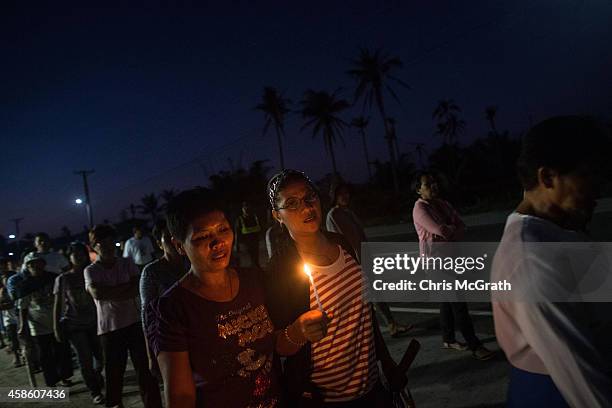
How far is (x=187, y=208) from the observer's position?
2014 mm

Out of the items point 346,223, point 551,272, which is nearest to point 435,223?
point 346,223

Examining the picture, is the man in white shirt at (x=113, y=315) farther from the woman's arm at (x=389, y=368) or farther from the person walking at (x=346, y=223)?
the woman's arm at (x=389, y=368)

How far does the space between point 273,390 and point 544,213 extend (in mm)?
1442

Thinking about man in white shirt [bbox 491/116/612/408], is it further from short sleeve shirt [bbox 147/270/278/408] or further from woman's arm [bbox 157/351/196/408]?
woman's arm [bbox 157/351/196/408]

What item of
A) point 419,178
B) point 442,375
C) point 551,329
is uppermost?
point 419,178

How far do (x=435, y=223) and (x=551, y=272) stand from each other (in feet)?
10.8

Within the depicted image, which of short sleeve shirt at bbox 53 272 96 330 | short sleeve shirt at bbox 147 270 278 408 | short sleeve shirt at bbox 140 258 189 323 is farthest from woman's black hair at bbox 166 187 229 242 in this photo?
short sleeve shirt at bbox 53 272 96 330

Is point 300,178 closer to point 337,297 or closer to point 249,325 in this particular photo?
point 337,297

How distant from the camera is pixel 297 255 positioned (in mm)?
2314

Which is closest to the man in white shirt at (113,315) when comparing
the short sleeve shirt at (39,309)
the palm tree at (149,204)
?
the short sleeve shirt at (39,309)

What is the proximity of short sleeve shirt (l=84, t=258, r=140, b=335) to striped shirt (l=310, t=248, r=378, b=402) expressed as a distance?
10.1 feet

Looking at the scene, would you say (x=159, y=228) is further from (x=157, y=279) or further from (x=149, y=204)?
(x=149, y=204)

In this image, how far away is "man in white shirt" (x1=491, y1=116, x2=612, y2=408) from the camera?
1.25 meters

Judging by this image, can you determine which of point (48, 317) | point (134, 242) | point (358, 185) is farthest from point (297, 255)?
point (358, 185)
